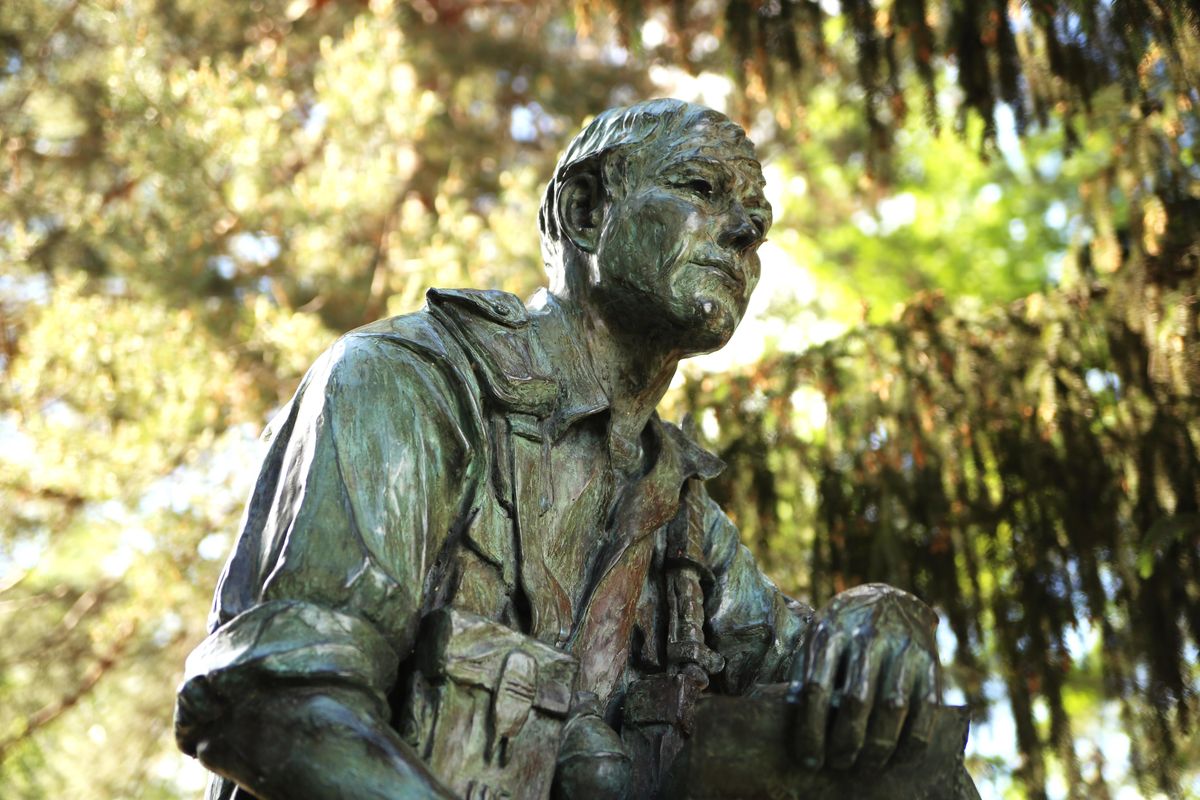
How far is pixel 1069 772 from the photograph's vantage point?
465cm

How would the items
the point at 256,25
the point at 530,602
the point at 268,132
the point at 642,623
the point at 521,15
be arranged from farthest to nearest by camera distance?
the point at 521,15 < the point at 256,25 < the point at 268,132 < the point at 642,623 < the point at 530,602

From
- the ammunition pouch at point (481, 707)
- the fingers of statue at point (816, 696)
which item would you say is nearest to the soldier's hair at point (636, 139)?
the ammunition pouch at point (481, 707)

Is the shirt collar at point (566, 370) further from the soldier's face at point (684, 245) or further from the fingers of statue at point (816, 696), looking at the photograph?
the fingers of statue at point (816, 696)

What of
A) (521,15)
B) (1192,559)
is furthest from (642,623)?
(521,15)

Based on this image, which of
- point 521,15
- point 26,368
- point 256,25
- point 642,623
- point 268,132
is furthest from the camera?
point 521,15

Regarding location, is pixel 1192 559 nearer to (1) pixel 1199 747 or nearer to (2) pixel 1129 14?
(1) pixel 1199 747

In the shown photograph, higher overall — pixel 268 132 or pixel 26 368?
pixel 268 132

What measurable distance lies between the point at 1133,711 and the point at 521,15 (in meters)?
8.30

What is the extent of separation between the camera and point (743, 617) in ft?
8.83

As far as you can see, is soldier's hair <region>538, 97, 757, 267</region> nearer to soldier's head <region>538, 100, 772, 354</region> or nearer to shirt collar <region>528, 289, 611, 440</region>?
soldier's head <region>538, 100, 772, 354</region>

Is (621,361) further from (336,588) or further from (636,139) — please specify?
(336,588)

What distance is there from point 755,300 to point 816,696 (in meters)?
8.39

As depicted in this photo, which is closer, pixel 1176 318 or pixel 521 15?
pixel 1176 318

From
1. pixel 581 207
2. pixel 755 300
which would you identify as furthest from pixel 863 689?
pixel 755 300
